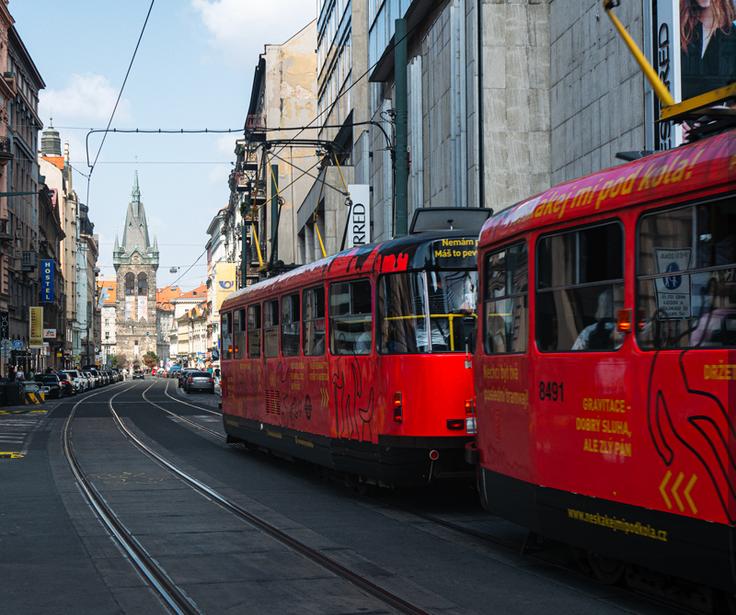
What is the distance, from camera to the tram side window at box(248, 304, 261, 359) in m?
18.6

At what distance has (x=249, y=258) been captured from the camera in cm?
8600

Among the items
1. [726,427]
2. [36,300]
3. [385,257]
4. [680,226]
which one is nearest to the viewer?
[726,427]

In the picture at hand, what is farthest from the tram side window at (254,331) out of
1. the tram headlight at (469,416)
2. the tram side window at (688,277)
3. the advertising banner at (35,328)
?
the advertising banner at (35,328)

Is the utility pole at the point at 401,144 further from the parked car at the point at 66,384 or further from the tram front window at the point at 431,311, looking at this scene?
the parked car at the point at 66,384

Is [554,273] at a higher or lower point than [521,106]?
lower

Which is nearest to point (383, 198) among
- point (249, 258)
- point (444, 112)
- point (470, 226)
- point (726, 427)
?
point (444, 112)

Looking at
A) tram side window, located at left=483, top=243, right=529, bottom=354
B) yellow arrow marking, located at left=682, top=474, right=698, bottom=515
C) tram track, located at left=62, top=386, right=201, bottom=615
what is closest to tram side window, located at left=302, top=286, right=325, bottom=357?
tram track, located at left=62, top=386, right=201, bottom=615

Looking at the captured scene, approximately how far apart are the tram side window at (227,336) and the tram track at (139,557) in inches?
206

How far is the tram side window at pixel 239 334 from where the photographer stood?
19953 mm

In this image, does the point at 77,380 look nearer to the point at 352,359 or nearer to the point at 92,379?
the point at 92,379

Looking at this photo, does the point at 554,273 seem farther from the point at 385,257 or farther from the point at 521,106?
the point at 521,106

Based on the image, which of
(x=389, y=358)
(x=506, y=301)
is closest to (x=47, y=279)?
(x=389, y=358)

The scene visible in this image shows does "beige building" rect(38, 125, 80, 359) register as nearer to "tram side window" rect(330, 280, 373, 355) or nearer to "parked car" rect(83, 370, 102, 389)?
"parked car" rect(83, 370, 102, 389)

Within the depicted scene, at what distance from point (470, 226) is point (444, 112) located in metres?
15.6
